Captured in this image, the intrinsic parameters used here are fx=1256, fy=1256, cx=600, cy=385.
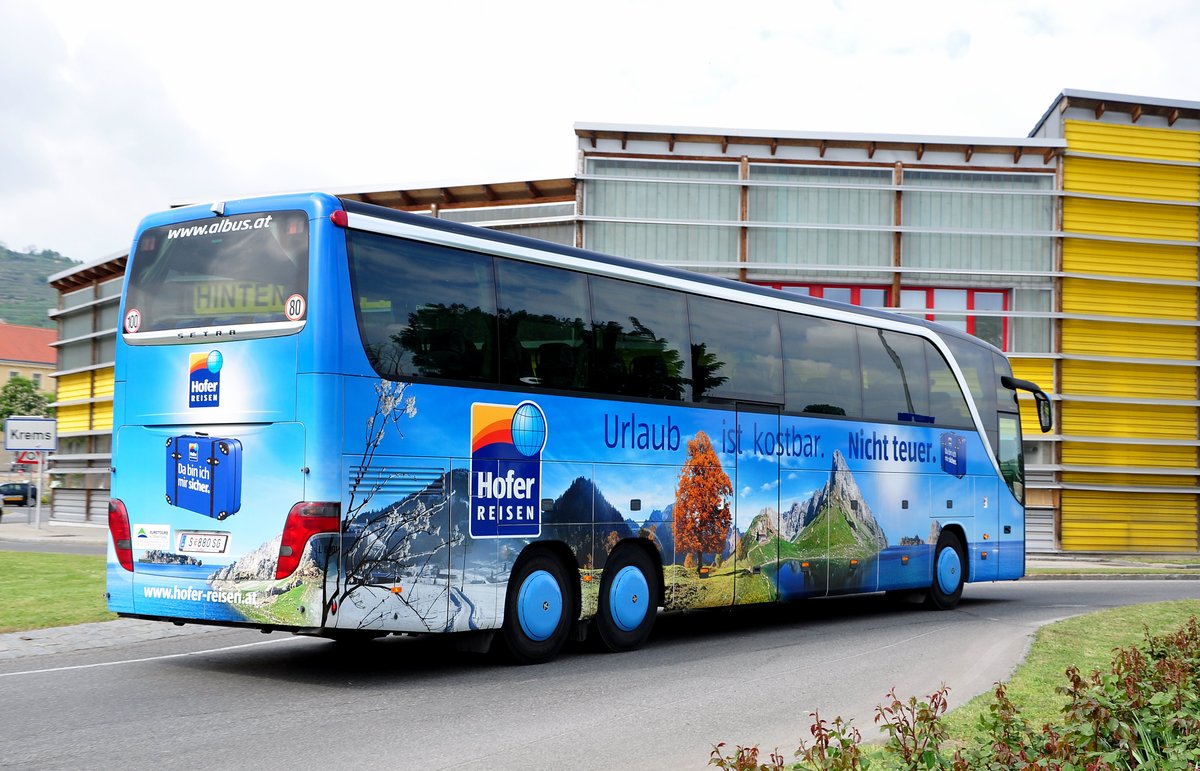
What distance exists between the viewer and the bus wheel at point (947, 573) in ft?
60.1

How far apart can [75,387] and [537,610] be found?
135 ft

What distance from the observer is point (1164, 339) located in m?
34.9

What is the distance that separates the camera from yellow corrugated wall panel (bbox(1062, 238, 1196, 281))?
34594 millimetres

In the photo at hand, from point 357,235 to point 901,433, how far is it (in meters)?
9.61

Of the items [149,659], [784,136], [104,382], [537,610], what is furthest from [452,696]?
Answer: [104,382]

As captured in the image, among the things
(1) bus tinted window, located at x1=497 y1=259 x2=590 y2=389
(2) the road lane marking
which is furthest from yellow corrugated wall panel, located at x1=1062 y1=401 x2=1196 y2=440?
(2) the road lane marking

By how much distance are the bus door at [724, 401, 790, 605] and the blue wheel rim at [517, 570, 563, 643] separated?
309cm

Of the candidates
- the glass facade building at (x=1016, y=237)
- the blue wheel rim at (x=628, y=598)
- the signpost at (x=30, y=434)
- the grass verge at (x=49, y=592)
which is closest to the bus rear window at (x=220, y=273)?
the blue wheel rim at (x=628, y=598)

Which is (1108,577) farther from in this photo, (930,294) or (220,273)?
(220,273)

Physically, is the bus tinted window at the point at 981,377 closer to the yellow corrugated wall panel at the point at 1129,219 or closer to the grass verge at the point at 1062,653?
the grass verge at the point at 1062,653

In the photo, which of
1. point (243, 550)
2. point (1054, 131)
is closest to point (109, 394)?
point (1054, 131)

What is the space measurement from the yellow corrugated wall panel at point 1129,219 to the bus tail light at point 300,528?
29522 millimetres

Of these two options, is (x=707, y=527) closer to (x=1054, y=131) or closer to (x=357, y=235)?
(x=357, y=235)

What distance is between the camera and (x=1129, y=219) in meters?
35.0
